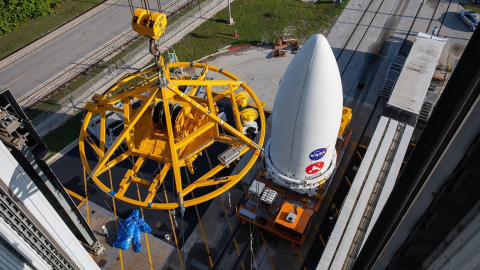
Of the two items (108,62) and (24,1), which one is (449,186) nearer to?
(108,62)

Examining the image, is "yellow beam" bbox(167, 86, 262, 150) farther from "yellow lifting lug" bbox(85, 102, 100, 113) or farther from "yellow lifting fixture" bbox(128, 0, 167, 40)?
"yellow lifting lug" bbox(85, 102, 100, 113)

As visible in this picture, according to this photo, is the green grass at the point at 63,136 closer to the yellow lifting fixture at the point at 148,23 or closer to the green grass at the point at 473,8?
the yellow lifting fixture at the point at 148,23

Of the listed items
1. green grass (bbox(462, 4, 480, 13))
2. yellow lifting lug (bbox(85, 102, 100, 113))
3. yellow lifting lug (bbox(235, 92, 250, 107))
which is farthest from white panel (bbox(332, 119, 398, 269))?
green grass (bbox(462, 4, 480, 13))

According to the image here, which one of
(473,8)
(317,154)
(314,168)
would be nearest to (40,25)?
(314,168)

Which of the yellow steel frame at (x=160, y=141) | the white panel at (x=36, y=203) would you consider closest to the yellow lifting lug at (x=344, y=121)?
the yellow steel frame at (x=160, y=141)

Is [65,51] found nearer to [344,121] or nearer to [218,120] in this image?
[218,120]

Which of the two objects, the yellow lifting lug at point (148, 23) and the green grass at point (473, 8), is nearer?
the yellow lifting lug at point (148, 23)

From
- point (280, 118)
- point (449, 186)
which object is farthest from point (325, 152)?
point (449, 186)

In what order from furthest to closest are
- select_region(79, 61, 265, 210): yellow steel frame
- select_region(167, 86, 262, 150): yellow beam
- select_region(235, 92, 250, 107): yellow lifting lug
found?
select_region(235, 92, 250, 107): yellow lifting lug
select_region(167, 86, 262, 150): yellow beam
select_region(79, 61, 265, 210): yellow steel frame
